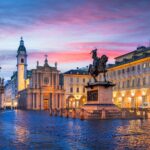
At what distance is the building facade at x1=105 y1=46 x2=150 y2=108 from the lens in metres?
88.1

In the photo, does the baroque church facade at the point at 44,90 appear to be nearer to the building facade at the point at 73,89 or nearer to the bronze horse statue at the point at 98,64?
the building facade at the point at 73,89

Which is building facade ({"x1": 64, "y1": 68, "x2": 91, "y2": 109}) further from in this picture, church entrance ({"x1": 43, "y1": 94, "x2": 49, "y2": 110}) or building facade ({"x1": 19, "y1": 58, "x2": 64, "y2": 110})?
church entrance ({"x1": 43, "y1": 94, "x2": 49, "y2": 110})

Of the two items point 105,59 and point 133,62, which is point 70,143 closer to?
point 105,59

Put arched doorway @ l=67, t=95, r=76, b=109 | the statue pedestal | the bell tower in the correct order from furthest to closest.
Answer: the bell tower, arched doorway @ l=67, t=95, r=76, b=109, the statue pedestal

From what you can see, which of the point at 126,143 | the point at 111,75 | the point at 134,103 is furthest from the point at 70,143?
the point at 111,75

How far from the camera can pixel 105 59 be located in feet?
162

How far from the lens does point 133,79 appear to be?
A: 9500 centimetres

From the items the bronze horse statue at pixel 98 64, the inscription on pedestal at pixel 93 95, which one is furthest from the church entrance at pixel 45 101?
the inscription on pedestal at pixel 93 95

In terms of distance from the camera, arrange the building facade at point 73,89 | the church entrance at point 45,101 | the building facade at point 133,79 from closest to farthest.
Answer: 1. the building facade at point 133,79
2. the church entrance at point 45,101
3. the building facade at point 73,89

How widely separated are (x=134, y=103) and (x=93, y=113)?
167 ft

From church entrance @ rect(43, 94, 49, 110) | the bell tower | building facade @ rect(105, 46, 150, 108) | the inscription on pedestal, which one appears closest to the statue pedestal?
the inscription on pedestal

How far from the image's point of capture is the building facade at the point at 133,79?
8806 centimetres

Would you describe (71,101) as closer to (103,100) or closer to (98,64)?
(98,64)

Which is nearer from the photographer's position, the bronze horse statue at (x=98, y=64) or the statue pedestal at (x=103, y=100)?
the statue pedestal at (x=103, y=100)
